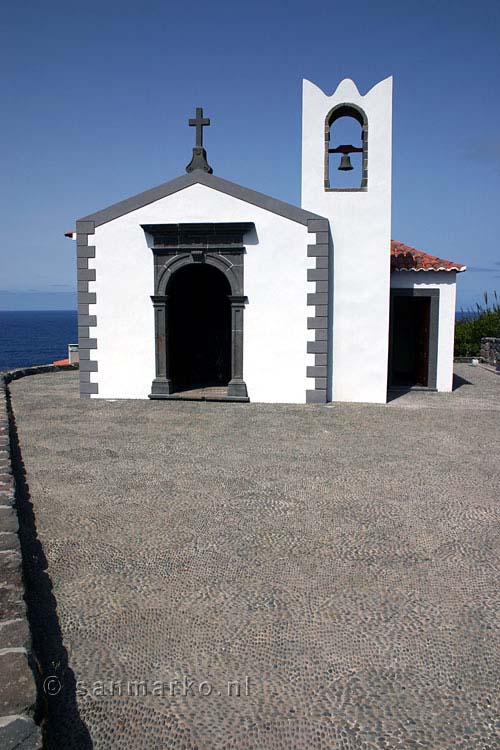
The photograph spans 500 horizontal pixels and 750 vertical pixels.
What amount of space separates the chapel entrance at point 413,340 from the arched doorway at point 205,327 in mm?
4064

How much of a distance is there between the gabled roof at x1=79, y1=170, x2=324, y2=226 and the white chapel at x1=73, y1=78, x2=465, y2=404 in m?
0.02

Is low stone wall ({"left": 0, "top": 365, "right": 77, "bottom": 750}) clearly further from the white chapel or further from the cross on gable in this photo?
the cross on gable

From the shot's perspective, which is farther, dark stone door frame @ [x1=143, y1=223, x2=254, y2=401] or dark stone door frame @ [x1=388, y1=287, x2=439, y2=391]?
dark stone door frame @ [x1=388, y1=287, x2=439, y2=391]

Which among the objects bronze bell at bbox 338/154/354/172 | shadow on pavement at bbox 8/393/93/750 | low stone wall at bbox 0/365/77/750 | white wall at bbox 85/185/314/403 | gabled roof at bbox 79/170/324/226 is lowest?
shadow on pavement at bbox 8/393/93/750

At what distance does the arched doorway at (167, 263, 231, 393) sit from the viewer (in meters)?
14.3

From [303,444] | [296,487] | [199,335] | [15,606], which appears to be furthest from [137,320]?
[15,606]

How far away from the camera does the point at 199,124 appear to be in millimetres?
12266

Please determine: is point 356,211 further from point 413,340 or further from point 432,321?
point 413,340

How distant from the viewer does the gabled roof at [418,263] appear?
13.0 meters

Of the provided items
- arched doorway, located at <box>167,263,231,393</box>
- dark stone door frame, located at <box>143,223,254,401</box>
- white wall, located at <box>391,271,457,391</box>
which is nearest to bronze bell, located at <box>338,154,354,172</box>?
dark stone door frame, located at <box>143,223,254,401</box>

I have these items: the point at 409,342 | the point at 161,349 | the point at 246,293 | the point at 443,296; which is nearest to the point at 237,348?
the point at 246,293

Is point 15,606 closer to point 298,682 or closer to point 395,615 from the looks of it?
point 298,682

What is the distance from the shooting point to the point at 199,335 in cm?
1477

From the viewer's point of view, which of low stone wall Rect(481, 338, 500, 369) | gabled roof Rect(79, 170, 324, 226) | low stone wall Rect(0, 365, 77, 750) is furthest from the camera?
low stone wall Rect(481, 338, 500, 369)
